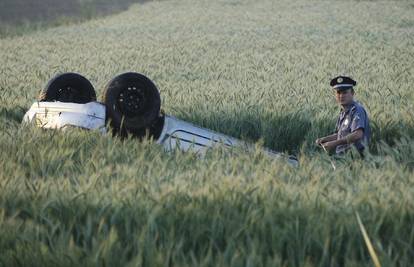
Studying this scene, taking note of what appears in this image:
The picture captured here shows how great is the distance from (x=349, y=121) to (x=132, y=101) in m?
2.14

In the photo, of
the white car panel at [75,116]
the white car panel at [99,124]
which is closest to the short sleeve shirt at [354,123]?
the white car panel at [99,124]

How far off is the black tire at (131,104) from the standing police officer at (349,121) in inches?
64.4

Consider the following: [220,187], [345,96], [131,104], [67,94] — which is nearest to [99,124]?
[131,104]

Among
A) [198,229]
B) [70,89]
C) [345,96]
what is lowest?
[70,89]

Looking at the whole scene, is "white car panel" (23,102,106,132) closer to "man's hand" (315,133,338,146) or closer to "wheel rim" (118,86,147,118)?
"wheel rim" (118,86,147,118)

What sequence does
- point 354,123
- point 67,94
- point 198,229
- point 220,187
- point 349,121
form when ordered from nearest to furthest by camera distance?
point 198,229 < point 220,187 < point 354,123 < point 349,121 < point 67,94

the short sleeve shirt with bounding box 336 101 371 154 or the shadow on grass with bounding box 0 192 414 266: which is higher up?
the shadow on grass with bounding box 0 192 414 266

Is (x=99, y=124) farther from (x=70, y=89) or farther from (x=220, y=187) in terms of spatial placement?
(x=220, y=187)

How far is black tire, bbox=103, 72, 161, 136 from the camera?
6379mm

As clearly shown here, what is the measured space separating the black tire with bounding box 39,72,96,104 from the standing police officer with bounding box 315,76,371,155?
105 inches

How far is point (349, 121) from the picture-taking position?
21.8 feet

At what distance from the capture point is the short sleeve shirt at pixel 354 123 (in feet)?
21.4

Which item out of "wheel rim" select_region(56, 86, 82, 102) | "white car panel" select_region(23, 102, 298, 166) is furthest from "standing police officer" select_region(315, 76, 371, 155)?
"wheel rim" select_region(56, 86, 82, 102)

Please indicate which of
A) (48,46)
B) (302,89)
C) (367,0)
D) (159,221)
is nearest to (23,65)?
(48,46)
